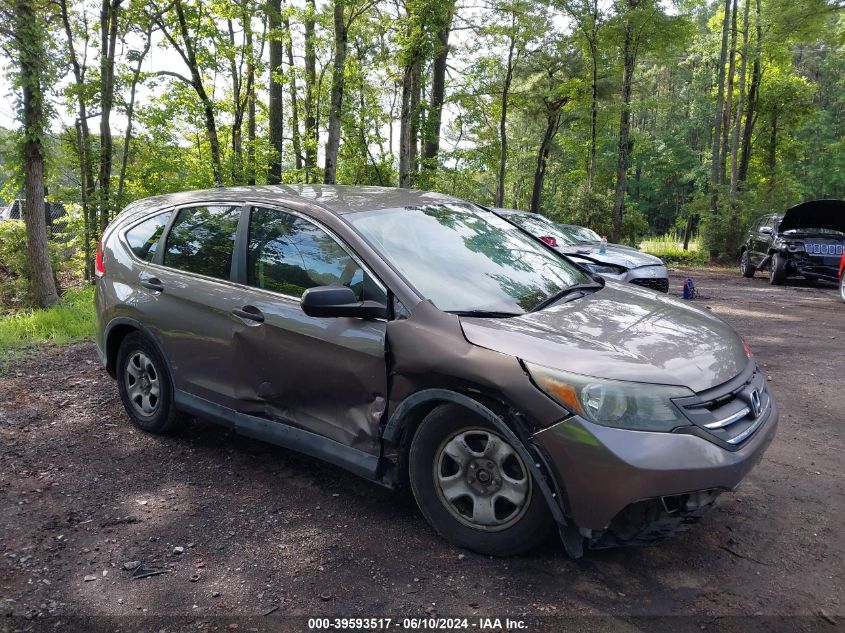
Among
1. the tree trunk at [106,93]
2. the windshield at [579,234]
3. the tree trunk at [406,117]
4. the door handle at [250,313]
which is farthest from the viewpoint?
the tree trunk at [106,93]

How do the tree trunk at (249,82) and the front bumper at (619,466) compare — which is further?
the tree trunk at (249,82)

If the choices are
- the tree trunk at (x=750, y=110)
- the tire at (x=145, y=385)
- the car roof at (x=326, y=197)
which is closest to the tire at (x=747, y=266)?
the tree trunk at (x=750, y=110)

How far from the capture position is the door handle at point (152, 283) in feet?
13.9

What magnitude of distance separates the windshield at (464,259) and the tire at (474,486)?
0.62 meters

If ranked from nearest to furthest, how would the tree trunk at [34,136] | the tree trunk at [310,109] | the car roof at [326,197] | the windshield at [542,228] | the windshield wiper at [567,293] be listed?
the windshield wiper at [567,293]
the car roof at [326,197]
the tree trunk at [34,136]
the windshield at [542,228]
the tree trunk at [310,109]

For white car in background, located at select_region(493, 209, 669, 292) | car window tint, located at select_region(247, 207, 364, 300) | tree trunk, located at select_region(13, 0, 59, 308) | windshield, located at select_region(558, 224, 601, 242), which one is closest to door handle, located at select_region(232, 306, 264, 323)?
car window tint, located at select_region(247, 207, 364, 300)

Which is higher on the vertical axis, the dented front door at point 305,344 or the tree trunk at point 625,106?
the tree trunk at point 625,106

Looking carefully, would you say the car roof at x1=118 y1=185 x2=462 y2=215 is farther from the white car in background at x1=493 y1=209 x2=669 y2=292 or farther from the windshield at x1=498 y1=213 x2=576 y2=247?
the windshield at x1=498 y1=213 x2=576 y2=247

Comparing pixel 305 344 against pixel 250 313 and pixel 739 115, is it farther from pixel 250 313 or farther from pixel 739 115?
pixel 739 115

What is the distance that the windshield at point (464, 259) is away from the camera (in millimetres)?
3225

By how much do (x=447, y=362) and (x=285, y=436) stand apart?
4.05 feet

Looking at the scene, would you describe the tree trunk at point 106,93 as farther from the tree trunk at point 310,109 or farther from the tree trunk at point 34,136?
the tree trunk at point 310,109

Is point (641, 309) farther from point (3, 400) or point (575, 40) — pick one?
point (575, 40)

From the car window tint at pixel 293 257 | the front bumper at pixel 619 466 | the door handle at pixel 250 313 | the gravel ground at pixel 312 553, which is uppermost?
the car window tint at pixel 293 257
